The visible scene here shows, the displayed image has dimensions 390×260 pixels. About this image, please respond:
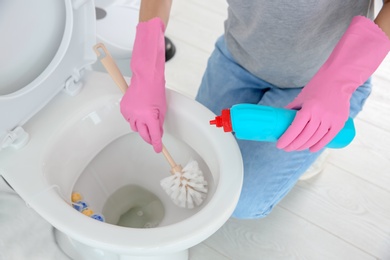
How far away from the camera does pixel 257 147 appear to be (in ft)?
3.05

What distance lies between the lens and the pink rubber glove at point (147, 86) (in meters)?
0.77

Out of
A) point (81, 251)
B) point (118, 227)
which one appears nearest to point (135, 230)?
point (118, 227)

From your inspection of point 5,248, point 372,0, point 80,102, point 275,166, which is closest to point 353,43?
point 372,0

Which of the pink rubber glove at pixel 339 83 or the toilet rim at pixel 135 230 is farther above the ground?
the pink rubber glove at pixel 339 83

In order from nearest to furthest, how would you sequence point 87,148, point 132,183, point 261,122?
point 261,122 → point 87,148 → point 132,183


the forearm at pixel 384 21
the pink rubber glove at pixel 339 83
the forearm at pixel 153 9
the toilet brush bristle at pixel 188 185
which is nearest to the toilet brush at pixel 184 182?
the toilet brush bristle at pixel 188 185

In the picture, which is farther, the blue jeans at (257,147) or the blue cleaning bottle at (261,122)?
the blue jeans at (257,147)

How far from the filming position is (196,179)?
83cm

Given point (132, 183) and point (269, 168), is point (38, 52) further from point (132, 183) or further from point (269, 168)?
point (269, 168)

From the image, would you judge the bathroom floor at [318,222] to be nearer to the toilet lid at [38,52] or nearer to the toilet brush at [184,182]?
the toilet brush at [184,182]

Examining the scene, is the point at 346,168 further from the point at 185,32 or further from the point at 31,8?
the point at 31,8

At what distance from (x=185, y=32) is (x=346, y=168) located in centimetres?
71

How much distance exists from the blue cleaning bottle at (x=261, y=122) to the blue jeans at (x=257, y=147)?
0.76ft

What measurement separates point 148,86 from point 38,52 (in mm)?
211
